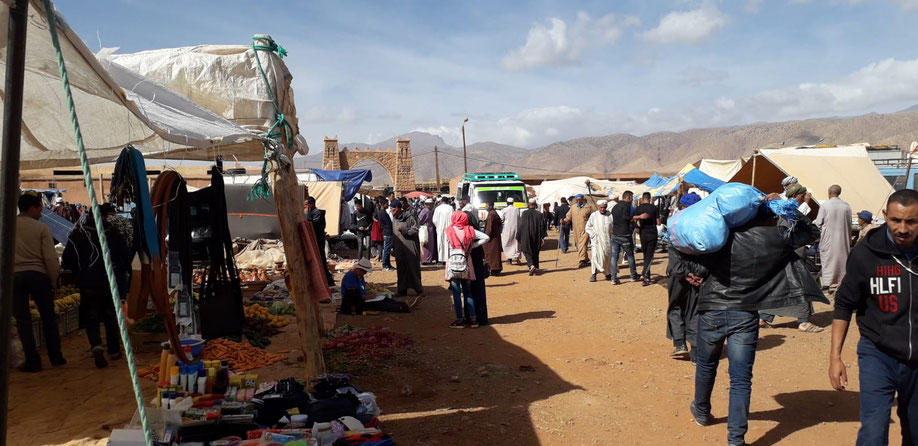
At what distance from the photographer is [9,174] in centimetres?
199

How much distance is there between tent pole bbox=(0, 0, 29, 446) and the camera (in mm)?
1984

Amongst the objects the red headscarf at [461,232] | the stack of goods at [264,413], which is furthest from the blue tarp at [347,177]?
the stack of goods at [264,413]

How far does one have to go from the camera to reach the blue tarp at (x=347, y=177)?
1894 centimetres

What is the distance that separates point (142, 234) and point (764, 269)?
403cm

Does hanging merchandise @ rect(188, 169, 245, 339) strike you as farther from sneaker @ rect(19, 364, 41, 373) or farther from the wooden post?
sneaker @ rect(19, 364, 41, 373)

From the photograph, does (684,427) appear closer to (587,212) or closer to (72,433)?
(72,433)

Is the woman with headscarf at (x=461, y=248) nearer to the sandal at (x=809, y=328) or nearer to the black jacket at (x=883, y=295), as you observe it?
the sandal at (x=809, y=328)

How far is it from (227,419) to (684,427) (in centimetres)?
336

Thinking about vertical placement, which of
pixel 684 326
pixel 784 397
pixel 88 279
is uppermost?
pixel 88 279

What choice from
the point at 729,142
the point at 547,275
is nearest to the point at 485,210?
the point at 547,275

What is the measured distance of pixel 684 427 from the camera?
4.52m

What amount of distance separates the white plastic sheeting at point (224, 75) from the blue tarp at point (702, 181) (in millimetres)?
11223

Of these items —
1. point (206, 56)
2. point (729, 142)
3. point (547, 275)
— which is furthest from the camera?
point (729, 142)

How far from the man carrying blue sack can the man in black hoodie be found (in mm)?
745
